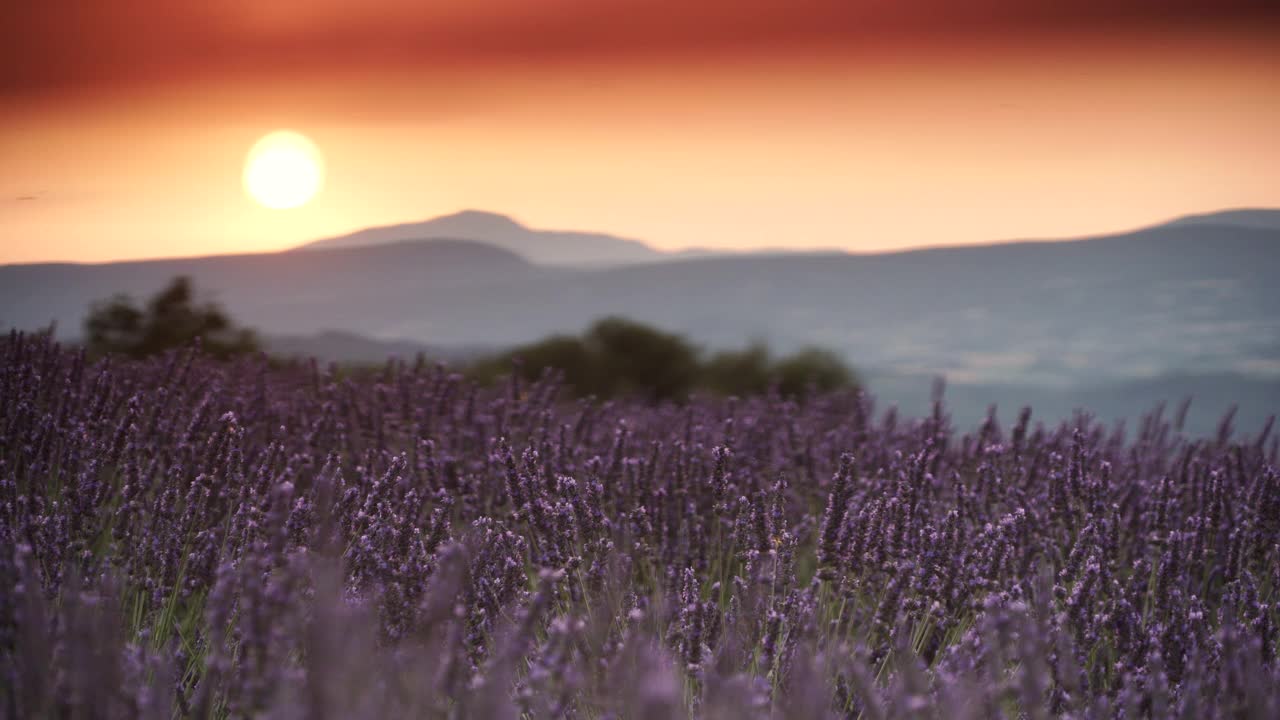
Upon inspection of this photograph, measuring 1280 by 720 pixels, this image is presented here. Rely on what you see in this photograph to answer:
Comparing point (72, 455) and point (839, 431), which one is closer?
point (72, 455)

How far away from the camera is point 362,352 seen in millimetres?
8852

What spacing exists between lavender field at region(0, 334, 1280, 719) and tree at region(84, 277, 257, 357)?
5.47 meters

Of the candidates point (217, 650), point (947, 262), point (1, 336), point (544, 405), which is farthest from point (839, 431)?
point (947, 262)

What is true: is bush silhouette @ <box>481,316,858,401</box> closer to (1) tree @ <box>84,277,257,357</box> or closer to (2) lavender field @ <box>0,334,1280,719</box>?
(1) tree @ <box>84,277,257,357</box>

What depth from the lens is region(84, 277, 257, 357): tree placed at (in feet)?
30.2

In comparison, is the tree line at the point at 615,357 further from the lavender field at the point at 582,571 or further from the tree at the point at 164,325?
the lavender field at the point at 582,571

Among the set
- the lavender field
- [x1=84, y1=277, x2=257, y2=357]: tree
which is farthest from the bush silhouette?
the lavender field

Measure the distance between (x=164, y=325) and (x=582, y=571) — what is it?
835 centimetres

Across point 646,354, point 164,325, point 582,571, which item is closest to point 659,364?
point 646,354

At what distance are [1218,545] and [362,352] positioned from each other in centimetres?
716

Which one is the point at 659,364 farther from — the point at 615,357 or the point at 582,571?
the point at 582,571

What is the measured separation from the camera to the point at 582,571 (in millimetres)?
2574

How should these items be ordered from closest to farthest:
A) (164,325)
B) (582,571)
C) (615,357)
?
1. (582,571)
2. (164,325)
3. (615,357)

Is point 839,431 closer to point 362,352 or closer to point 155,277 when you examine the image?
point 362,352
